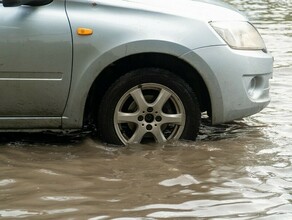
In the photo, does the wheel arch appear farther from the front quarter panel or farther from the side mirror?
the side mirror

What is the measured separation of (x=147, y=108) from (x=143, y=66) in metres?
0.36

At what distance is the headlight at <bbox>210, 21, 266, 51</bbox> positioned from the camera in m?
4.97

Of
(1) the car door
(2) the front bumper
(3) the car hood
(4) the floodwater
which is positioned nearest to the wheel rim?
(4) the floodwater

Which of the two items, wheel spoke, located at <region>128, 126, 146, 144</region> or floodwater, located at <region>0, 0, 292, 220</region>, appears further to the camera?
wheel spoke, located at <region>128, 126, 146, 144</region>

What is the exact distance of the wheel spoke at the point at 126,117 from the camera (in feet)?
16.2

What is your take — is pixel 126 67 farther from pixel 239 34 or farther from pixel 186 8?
pixel 239 34

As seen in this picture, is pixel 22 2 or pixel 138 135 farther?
pixel 138 135

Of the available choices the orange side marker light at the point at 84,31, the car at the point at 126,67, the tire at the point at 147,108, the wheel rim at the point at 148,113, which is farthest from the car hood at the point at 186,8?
the wheel rim at the point at 148,113

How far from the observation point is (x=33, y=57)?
4.69 metres

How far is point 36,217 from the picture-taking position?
3.60m

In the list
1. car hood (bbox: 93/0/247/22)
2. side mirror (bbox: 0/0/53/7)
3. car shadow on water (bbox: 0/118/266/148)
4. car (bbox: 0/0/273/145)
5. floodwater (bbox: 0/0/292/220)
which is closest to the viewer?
floodwater (bbox: 0/0/292/220)

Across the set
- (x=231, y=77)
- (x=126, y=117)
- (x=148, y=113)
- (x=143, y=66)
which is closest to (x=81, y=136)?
(x=126, y=117)

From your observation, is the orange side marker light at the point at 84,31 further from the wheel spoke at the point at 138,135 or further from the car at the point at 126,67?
the wheel spoke at the point at 138,135

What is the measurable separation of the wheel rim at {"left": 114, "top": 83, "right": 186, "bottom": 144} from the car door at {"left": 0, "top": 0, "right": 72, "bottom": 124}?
52 centimetres
